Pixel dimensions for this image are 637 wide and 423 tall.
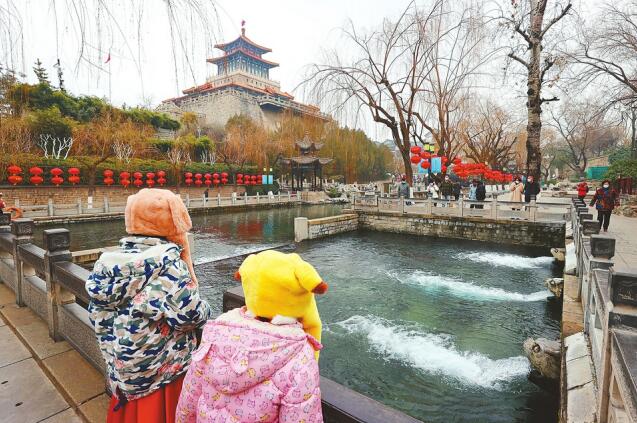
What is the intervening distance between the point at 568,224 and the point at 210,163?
25809 millimetres

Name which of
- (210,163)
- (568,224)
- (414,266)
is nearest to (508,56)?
(568,224)

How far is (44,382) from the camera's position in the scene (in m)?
2.52

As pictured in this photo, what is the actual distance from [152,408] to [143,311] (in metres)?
0.52

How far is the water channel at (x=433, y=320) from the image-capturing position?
413cm

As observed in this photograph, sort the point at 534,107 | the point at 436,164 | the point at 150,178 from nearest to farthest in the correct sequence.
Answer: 1. the point at 534,107
2. the point at 436,164
3. the point at 150,178

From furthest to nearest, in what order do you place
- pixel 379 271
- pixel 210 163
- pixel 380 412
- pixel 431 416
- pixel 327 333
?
pixel 210 163, pixel 379 271, pixel 327 333, pixel 431 416, pixel 380 412

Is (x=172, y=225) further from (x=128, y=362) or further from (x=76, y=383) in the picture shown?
(x=76, y=383)

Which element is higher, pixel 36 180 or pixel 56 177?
pixel 56 177

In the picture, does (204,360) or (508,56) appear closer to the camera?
(204,360)

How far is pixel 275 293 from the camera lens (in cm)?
114

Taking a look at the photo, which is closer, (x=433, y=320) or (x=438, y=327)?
(x=438, y=327)

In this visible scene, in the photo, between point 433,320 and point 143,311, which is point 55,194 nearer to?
point 433,320

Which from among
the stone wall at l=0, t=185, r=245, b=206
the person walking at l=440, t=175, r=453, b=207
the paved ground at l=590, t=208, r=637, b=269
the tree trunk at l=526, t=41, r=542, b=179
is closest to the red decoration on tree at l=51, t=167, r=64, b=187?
the stone wall at l=0, t=185, r=245, b=206

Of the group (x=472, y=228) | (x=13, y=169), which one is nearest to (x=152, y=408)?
(x=472, y=228)
